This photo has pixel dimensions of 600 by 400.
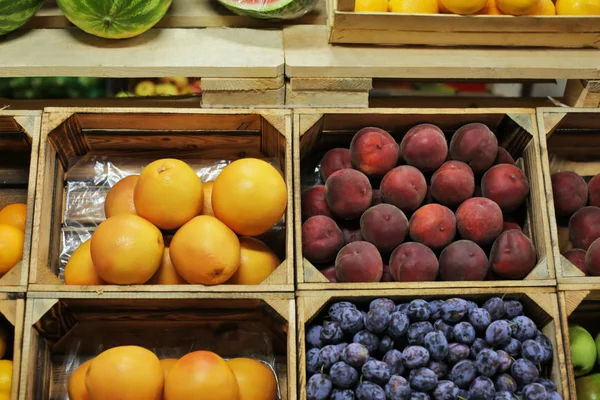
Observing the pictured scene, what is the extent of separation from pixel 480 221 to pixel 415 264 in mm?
225

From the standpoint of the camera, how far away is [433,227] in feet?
5.48

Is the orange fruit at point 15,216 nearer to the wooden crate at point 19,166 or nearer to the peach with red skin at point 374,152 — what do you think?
the wooden crate at point 19,166

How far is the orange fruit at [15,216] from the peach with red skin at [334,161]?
863 mm

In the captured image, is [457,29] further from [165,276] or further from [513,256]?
[165,276]

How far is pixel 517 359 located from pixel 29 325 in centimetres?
120

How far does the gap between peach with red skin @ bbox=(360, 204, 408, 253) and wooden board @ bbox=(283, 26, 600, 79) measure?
1.52ft

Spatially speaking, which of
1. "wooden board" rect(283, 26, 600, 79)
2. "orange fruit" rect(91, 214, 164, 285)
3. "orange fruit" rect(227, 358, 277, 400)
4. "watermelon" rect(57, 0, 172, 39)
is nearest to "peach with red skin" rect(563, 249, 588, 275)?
"wooden board" rect(283, 26, 600, 79)

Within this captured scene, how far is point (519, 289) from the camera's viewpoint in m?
1.59

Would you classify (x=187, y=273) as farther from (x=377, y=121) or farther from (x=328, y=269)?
(x=377, y=121)

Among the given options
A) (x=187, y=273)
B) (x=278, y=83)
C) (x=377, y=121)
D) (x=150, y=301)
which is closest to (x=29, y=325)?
(x=150, y=301)

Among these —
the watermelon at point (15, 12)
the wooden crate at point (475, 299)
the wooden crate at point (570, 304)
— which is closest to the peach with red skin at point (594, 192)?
the wooden crate at point (570, 304)

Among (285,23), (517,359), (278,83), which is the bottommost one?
(517,359)

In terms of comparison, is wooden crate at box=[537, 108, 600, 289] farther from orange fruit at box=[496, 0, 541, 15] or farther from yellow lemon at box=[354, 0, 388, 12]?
yellow lemon at box=[354, 0, 388, 12]

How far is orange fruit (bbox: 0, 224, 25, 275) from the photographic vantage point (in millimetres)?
1642
